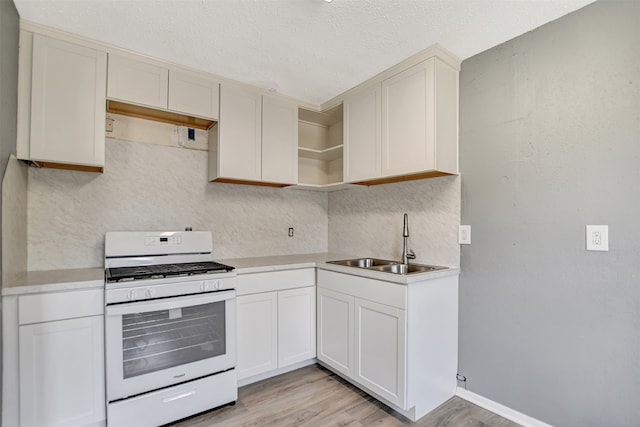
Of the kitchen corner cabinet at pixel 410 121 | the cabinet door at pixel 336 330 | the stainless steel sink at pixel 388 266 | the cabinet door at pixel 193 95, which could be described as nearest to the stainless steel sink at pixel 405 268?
the stainless steel sink at pixel 388 266

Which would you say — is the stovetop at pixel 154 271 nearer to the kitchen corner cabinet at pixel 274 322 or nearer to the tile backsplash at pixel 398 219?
the kitchen corner cabinet at pixel 274 322

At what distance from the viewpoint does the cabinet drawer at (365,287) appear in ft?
6.13

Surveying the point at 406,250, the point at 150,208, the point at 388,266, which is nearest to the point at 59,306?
the point at 150,208

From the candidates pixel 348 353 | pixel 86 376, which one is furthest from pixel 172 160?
pixel 348 353

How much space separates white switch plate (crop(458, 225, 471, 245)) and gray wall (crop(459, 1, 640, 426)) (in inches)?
1.5

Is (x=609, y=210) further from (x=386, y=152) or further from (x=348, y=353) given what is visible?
(x=348, y=353)

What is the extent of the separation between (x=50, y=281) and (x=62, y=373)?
1.62 feet

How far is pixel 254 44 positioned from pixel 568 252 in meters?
2.27

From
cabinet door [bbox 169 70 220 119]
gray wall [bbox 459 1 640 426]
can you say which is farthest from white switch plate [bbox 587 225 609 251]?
cabinet door [bbox 169 70 220 119]

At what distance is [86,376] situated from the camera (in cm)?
167

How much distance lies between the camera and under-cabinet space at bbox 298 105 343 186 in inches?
125

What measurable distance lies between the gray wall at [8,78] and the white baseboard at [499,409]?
303cm

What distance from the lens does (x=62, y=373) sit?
161 cm

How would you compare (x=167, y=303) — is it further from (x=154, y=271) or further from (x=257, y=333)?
(x=257, y=333)
